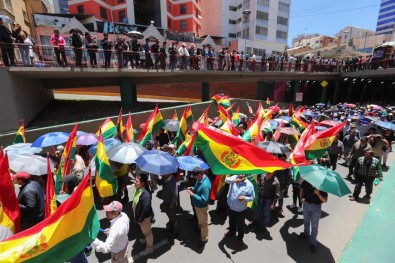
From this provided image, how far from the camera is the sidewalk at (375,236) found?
4637 mm

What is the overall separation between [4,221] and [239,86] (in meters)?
23.6

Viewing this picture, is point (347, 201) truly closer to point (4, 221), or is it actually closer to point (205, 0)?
point (4, 221)

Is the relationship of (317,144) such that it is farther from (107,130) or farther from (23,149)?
(23,149)

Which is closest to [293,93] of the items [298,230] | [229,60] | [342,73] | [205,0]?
[342,73]

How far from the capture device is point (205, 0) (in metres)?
58.7

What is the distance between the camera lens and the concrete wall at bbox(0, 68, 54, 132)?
35.7ft

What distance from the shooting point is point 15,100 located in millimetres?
11414

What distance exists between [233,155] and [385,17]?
131239 mm

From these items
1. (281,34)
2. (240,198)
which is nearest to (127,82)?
(240,198)

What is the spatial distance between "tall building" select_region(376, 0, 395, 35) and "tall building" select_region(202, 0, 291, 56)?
72778 millimetres

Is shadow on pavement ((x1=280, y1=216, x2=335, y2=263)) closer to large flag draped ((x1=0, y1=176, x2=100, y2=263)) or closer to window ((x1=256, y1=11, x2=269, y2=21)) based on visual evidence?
large flag draped ((x1=0, y1=176, x2=100, y2=263))

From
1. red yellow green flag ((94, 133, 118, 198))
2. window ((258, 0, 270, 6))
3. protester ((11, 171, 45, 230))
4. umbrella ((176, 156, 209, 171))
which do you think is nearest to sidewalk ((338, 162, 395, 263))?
umbrella ((176, 156, 209, 171))

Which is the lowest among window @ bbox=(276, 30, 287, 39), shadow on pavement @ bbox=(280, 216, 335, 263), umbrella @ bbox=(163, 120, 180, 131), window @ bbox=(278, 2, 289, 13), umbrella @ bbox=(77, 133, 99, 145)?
shadow on pavement @ bbox=(280, 216, 335, 263)

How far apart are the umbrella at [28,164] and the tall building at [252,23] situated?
48.0m
